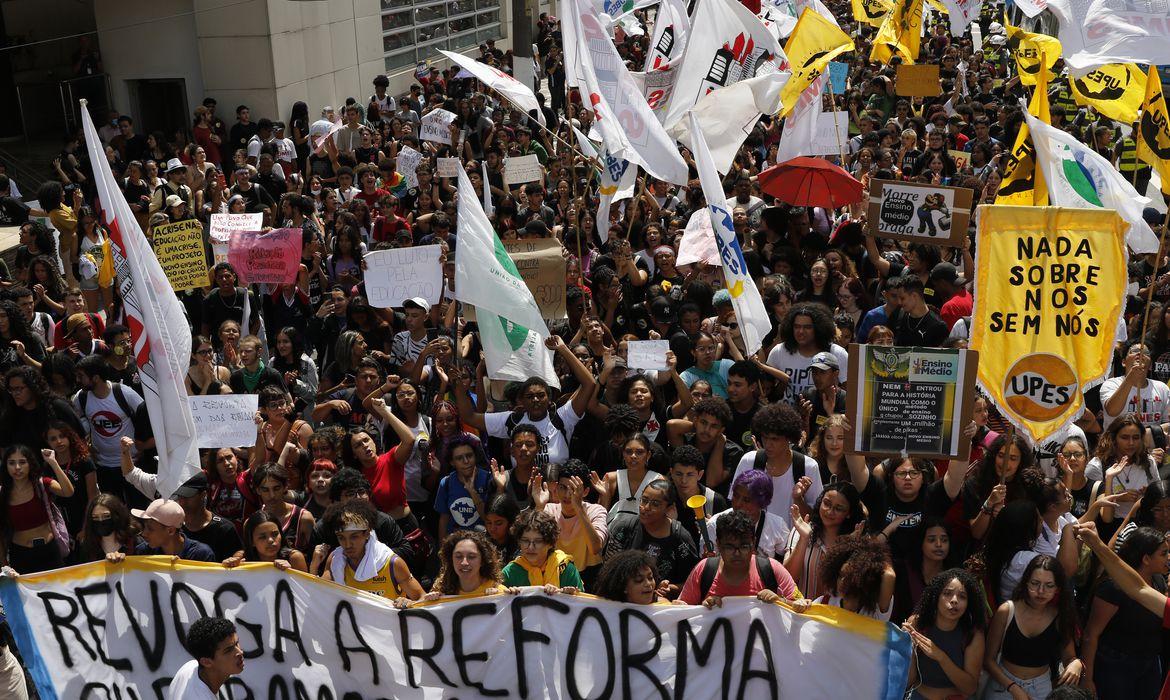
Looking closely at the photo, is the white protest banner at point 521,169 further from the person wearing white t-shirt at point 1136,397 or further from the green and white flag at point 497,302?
the person wearing white t-shirt at point 1136,397

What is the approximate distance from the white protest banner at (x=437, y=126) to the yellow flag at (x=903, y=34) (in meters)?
6.03

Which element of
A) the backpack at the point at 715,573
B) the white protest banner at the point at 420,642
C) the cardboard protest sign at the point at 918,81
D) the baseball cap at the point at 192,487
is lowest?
the white protest banner at the point at 420,642

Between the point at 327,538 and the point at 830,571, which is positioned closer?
the point at 830,571

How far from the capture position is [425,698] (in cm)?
599

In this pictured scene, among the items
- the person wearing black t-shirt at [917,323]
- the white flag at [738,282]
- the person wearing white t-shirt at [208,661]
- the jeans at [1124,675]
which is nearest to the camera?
the person wearing white t-shirt at [208,661]

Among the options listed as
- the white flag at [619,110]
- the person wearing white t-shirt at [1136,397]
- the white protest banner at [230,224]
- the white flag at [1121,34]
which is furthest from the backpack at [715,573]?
the white protest banner at [230,224]

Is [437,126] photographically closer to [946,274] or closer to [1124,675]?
[946,274]

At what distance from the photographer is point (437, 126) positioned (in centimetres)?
1491

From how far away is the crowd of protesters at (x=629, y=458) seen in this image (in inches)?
227

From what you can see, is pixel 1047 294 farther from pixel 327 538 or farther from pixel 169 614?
pixel 169 614

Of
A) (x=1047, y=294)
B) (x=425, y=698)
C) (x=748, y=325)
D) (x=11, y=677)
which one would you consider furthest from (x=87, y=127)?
(x=1047, y=294)

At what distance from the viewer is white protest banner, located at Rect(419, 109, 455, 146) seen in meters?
14.9

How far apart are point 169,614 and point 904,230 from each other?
623cm

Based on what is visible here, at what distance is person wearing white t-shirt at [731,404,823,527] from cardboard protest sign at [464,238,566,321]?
291 cm
